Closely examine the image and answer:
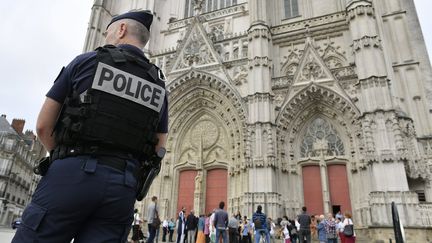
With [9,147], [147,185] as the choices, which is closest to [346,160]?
[147,185]

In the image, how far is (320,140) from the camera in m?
14.6

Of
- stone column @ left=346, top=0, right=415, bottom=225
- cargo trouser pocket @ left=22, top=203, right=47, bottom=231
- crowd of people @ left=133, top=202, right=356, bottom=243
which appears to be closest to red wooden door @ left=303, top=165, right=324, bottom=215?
stone column @ left=346, top=0, right=415, bottom=225

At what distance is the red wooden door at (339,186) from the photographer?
13.5 metres

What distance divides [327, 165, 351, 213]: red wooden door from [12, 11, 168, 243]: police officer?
13.7 metres

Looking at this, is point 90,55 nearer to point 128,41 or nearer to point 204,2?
point 128,41

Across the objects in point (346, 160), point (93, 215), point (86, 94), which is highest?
point (346, 160)

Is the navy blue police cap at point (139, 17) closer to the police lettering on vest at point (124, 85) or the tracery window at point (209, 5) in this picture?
the police lettering on vest at point (124, 85)

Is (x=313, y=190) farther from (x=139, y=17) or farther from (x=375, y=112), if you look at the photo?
(x=139, y=17)

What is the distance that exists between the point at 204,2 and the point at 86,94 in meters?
21.5

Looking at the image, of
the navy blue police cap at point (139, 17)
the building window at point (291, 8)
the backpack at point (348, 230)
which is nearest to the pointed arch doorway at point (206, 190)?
the backpack at point (348, 230)

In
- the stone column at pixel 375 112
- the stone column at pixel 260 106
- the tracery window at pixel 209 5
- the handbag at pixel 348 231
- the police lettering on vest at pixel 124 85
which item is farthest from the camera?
the tracery window at pixel 209 5

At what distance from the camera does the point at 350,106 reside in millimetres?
13547

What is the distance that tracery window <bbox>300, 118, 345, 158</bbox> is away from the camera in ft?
47.0

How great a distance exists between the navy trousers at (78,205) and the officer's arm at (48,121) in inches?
9.1
